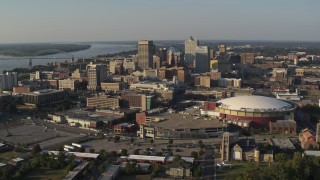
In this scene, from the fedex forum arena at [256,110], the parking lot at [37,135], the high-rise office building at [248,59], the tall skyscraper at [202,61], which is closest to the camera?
the parking lot at [37,135]

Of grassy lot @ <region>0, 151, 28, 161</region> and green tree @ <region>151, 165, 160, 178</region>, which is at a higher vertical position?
green tree @ <region>151, 165, 160, 178</region>

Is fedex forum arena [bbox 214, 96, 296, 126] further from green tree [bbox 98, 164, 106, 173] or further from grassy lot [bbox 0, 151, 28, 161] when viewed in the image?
grassy lot [bbox 0, 151, 28, 161]

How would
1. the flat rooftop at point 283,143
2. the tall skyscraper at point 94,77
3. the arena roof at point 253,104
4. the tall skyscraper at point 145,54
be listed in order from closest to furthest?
1. the flat rooftop at point 283,143
2. the arena roof at point 253,104
3. the tall skyscraper at point 94,77
4. the tall skyscraper at point 145,54

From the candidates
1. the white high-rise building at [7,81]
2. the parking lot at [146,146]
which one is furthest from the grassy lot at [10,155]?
the white high-rise building at [7,81]

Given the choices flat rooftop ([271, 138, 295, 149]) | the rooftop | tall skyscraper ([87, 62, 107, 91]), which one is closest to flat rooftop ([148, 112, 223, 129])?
flat rooftop ([271, 138, 295, 149])

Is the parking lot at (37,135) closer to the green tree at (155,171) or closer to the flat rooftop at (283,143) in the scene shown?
the green tree at (155,171)

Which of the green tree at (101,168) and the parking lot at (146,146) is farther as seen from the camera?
the parking lot at (146,146)
